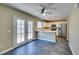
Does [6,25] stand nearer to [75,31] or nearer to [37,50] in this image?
[37,50]

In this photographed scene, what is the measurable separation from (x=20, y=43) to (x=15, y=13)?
4.33 ft

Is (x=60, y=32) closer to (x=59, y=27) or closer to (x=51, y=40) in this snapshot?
(x=59, y=27)

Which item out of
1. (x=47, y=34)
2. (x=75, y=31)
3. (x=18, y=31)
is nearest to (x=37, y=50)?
(x=18, y=31)

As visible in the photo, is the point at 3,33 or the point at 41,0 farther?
the point at 3,33

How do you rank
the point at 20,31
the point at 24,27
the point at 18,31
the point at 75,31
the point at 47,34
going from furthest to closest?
the point at 47,34 → the point at 24,27 → the point at 20,31 → the point at 18,31 → the point at 75,31

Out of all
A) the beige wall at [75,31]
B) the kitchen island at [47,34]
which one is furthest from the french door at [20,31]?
the beige wall at [75,31]

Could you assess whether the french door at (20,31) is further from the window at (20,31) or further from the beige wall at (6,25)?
the beige wall at (6,25)

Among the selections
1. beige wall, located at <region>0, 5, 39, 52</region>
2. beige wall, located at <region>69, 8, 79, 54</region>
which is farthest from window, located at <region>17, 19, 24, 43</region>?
beige wall, located at <region>69, 8, 79, 54</region>

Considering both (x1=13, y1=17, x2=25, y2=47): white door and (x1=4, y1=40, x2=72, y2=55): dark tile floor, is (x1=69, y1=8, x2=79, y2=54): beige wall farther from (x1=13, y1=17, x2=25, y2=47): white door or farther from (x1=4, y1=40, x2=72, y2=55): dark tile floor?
(x1=13, y1=17, x2=25, y2=47): white door

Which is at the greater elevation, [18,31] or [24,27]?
[24,27]

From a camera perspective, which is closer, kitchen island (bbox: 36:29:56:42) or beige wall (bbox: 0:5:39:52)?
beige wall (bbox: 0:5:39:52)

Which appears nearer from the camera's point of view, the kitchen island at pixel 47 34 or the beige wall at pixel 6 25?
the beige wall at pixel 6 25

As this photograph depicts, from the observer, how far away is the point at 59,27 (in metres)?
8.80
